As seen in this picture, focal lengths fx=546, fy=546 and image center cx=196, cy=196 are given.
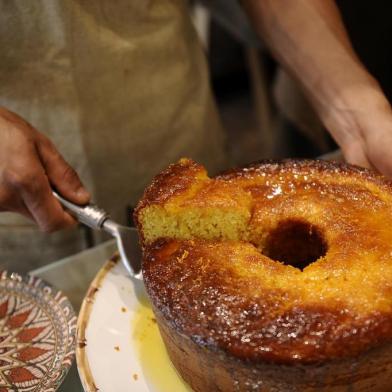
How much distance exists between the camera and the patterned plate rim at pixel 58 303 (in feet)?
3.23

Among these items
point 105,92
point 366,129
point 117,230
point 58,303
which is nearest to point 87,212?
point 117,230

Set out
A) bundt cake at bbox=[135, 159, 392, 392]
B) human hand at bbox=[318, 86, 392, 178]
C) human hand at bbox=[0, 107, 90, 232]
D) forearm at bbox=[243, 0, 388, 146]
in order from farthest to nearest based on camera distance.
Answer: forearm at bbox=[243, 0, 388, 146], human hand at bbox=[318, 86, 392, 178], human hand at bbox=[0, 107, 90, 232], bundt cake at bbox=[135, 159, 392, 392]

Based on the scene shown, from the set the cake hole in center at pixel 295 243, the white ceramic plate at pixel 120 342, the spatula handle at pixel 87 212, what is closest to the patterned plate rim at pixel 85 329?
the white ceramic plate at pixel 120 342

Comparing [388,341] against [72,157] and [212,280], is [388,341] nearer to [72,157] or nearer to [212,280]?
[212,280]

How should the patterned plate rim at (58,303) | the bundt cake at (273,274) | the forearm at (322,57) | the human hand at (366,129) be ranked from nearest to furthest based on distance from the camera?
the bundt cake at (273,274) < the patterned plate rim at (58,303) < the human hand at (366,129) < the forearm at (322,57)

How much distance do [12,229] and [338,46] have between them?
1.04 meters

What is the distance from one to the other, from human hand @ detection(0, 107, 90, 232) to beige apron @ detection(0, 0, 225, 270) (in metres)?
0.26

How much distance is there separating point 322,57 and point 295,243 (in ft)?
2.13

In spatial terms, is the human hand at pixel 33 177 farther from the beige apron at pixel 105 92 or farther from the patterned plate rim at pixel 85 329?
the beige apron at pixel 105 92

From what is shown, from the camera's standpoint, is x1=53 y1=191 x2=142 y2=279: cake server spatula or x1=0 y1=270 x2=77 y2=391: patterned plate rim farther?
x1=53 y1=191 x2=142 y2=279: cake server spatula

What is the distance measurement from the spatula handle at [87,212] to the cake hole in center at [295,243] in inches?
14.5

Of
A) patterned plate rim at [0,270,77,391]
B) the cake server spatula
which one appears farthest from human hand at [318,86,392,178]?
patterned plate rim at [0,270,77,391]

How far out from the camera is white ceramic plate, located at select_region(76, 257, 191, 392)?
1.02 meters

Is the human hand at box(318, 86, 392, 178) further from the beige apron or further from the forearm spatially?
the beige apron
